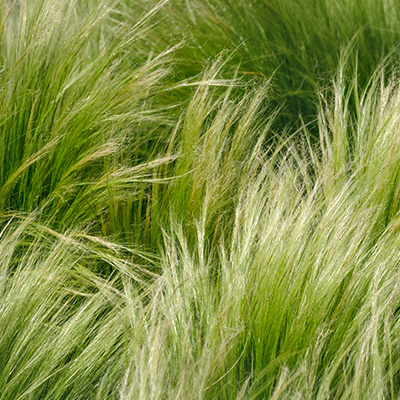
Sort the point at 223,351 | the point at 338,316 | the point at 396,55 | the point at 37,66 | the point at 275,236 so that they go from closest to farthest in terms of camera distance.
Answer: the point at 223,351, the point at 338,316, the point at 275,236, the point at 37,66, the point at 396,55

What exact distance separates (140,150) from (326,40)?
70 cm

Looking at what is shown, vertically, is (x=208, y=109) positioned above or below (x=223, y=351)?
above

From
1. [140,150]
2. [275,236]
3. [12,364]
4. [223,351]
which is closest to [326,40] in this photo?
[140,150]

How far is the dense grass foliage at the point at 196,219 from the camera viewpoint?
0.91 meters

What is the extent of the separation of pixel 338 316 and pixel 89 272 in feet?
1.66

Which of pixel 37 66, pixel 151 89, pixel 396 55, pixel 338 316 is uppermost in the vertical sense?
pixel 37 66

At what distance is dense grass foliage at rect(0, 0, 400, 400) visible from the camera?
914mm

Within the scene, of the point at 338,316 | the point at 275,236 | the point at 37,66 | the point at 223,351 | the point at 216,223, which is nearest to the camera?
the point at 223,351

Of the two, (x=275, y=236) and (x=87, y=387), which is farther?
(x=275, y=236)

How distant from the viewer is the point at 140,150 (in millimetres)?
1445

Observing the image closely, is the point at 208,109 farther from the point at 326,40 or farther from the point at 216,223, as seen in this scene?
the point at 326,40

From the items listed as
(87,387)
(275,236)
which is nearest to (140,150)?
(275,236)

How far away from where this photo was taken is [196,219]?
1.21 metres

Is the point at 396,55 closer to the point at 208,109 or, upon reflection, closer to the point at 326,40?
the point at 326,40
